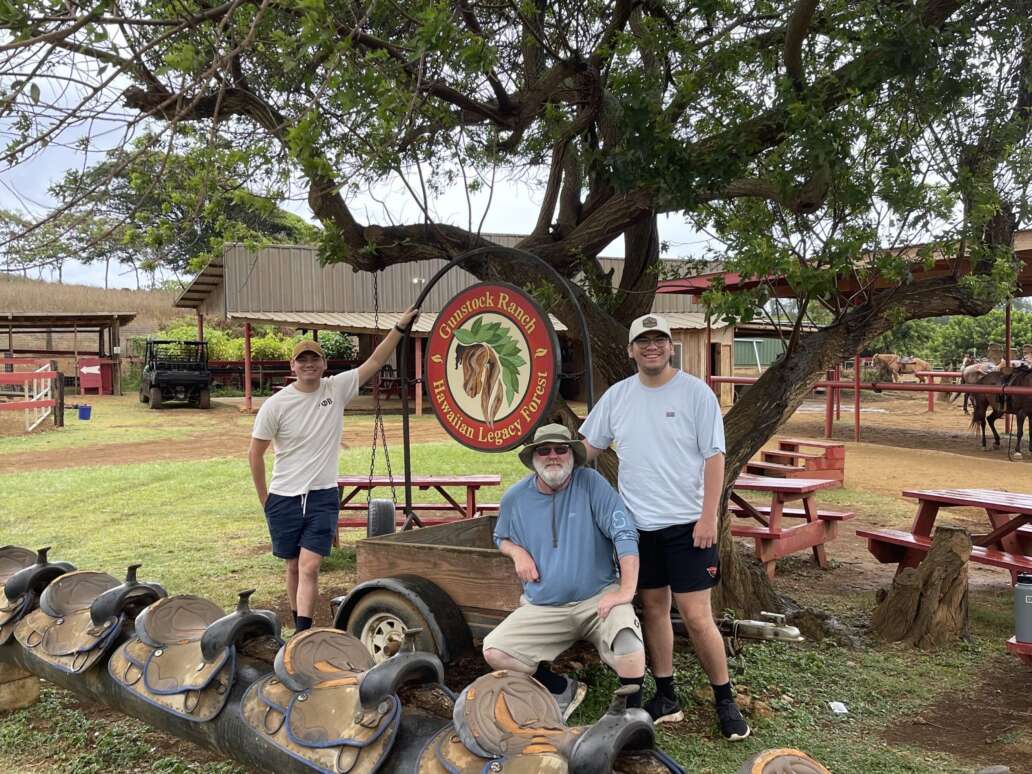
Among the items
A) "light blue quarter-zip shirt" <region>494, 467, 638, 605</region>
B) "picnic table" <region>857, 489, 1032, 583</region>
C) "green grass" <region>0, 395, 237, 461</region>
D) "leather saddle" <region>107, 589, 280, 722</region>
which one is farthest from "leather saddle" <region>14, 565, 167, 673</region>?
"green grass" <region>0, 395, 237, 461</region>

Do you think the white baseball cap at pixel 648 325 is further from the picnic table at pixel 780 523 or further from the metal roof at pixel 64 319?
the metal roof at pixel 64 319

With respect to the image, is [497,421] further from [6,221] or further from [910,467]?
[910,467]

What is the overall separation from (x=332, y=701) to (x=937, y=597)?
14.1 feet

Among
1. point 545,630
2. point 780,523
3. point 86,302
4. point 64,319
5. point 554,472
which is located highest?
point 86,302

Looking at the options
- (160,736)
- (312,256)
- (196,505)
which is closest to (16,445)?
(196,505)

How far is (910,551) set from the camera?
6.61m

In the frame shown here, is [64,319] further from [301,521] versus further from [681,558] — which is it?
[681,558]

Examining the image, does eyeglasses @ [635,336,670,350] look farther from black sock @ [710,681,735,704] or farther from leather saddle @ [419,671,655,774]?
leather saddle @ [419,671,655,774]

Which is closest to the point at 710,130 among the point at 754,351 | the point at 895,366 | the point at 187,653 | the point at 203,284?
the point at 187,653

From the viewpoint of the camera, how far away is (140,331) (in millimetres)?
42062

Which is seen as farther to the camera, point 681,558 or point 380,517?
point 380,517

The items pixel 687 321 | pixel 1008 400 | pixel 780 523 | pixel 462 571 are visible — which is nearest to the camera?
pixel 462 571

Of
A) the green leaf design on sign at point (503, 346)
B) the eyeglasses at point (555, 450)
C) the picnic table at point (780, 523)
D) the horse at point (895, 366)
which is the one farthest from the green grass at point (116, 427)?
the horse at point (895, 366)

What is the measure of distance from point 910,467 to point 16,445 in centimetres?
1607
